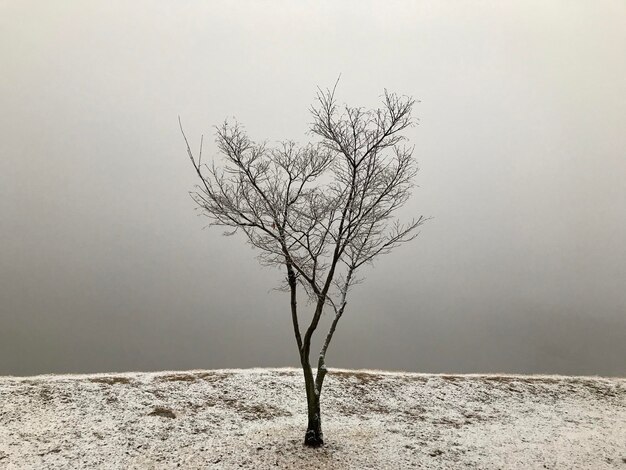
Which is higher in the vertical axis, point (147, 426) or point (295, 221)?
point (295, 221)

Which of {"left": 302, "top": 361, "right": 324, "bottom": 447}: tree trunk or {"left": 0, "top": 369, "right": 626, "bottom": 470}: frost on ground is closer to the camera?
{"left": 0, "top": 369, "right": 626, "bottom": 470}: frost on ground

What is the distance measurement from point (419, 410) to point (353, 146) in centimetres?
967

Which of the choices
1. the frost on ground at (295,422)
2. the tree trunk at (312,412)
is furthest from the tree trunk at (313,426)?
the frost on ground at (295,422)

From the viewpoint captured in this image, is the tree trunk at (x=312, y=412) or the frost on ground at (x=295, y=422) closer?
the frost on ground at (x=295, y=422)

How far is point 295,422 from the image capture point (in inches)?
597

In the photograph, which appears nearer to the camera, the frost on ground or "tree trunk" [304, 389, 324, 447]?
the frost on ground

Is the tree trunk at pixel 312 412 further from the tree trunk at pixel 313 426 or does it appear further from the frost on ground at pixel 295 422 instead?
the frost on ground at pixel 295 422

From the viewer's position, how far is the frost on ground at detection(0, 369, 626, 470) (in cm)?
1262

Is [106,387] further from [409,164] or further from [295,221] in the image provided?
[409,164]

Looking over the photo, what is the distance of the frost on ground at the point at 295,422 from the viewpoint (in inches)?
497

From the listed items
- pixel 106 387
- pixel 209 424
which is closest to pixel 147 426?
pixel 209 424

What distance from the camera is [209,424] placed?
1466 centimetres

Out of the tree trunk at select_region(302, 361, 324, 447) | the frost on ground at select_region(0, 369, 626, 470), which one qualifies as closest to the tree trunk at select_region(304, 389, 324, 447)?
the tree trunk at select_region(302, 361, 324, 447)

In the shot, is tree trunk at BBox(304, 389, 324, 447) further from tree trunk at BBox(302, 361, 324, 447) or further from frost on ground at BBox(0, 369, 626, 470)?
frost on ground at BBox(0, 369, 626, 470)
